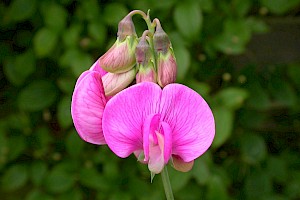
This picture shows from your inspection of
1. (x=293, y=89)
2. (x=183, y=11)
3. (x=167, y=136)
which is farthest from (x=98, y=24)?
(x=167, y=136)

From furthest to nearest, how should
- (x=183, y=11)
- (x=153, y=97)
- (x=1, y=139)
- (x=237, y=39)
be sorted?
(x=1, y=139), (x=237, y=39), (x=183, y=11), (x=153, y=97)

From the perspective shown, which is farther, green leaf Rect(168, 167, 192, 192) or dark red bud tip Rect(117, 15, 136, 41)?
green leaf Rect(168, 167, 192, 192)

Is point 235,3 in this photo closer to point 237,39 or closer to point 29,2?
point 237,39

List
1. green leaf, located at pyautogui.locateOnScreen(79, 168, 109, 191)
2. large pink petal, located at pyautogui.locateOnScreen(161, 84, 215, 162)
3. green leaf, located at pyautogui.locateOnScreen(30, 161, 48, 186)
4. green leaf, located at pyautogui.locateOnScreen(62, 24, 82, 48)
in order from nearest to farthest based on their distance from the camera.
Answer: large pink petal, located at pyautogui.locateOnScreen(161, 84, 215, 162), green leaf, located at pyautogui.locateOnScreen(62, 24, 82, 48), green leaf, located at pyautogui.locateOnScreen(79, 168, 109, 191), green leaf, located at pyautogui.locateOnScreen(30, 161, 48, 186)

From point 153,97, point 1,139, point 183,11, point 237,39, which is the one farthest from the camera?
point 1,139

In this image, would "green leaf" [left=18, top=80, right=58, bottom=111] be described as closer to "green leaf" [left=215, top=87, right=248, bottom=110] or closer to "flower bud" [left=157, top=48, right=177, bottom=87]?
"green leaf" [left=215, top=87, right=248, bottom=110]

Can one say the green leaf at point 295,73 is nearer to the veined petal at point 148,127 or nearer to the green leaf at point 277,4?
the green leaf at point 277,4

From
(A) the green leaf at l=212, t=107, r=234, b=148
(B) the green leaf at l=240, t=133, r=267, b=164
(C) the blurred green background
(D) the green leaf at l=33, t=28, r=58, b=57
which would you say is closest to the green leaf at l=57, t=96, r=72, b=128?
(C) the blurred green background
